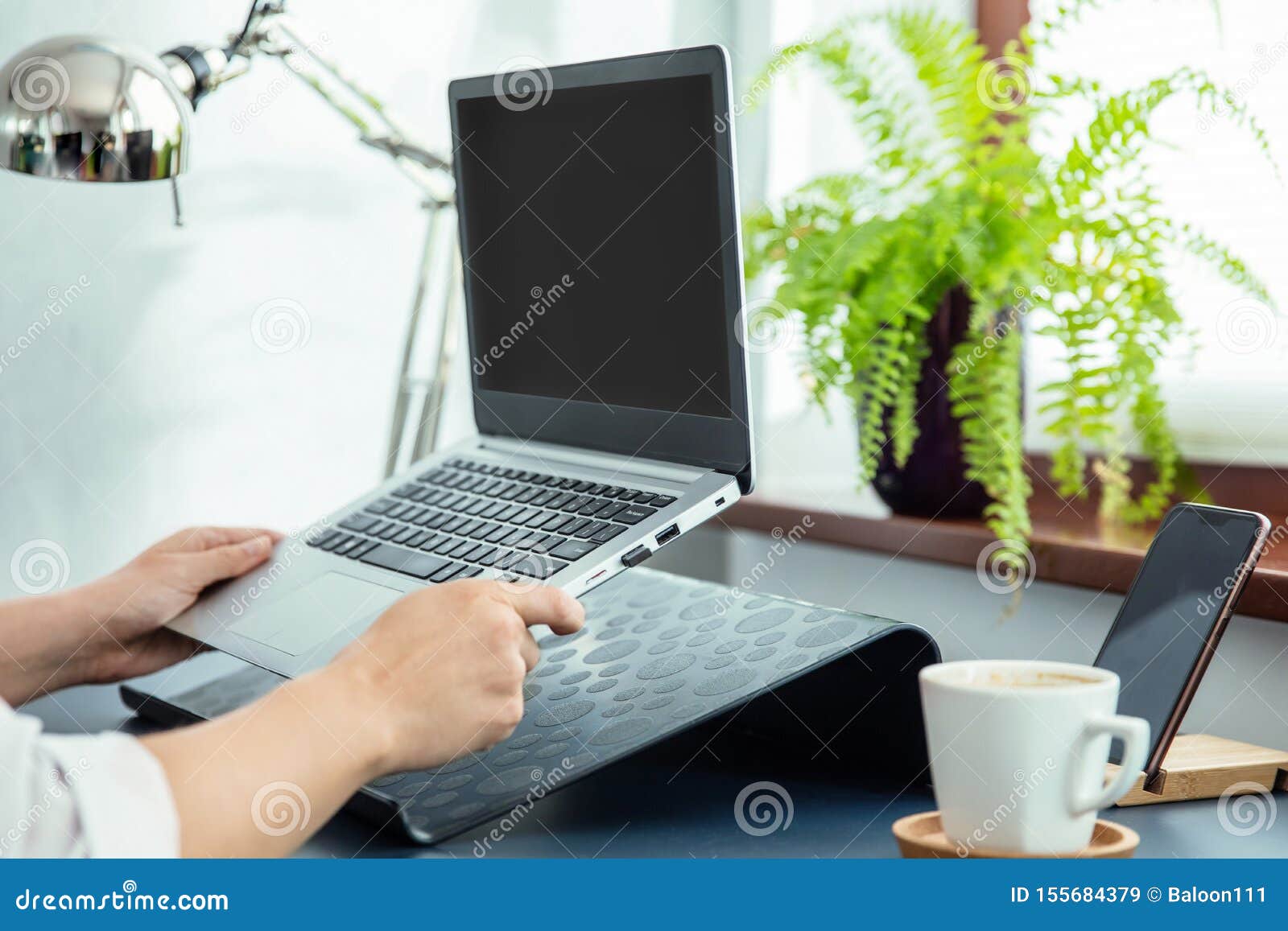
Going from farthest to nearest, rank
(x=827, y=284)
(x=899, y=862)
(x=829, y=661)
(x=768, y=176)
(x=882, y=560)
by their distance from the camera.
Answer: (x=768, y=176) → (x=882, y=560) → (x=827, y=284) → (x=829, y=661) → (x=899, y=862)

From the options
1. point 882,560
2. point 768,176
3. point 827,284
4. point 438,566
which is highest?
point 768,176

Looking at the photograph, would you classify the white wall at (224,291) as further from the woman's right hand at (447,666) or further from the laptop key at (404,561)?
the woman's right hand at (447,666)

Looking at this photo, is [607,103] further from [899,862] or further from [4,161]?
[899,862]

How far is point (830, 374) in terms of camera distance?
1.09 m

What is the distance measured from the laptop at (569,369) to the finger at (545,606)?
0.04 meters

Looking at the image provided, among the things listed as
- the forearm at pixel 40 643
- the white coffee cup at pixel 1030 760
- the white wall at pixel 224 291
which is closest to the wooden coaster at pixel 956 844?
the white coffee cup at pixel 1030 760

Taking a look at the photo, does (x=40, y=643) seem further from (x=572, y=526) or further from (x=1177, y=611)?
(x=1177, y=611)

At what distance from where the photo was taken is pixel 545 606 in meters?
0.61

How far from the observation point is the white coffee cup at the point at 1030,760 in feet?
1.56

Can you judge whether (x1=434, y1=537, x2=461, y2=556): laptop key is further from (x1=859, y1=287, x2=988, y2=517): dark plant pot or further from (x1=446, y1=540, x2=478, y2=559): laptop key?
(x1=859, y1=287, x2=988, y2=517): dark plant pot

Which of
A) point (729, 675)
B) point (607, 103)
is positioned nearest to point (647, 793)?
point (729, 675)

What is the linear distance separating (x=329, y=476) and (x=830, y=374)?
0.61m

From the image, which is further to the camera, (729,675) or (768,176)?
(768,176)

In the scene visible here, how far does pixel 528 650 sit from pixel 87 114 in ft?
1.57
